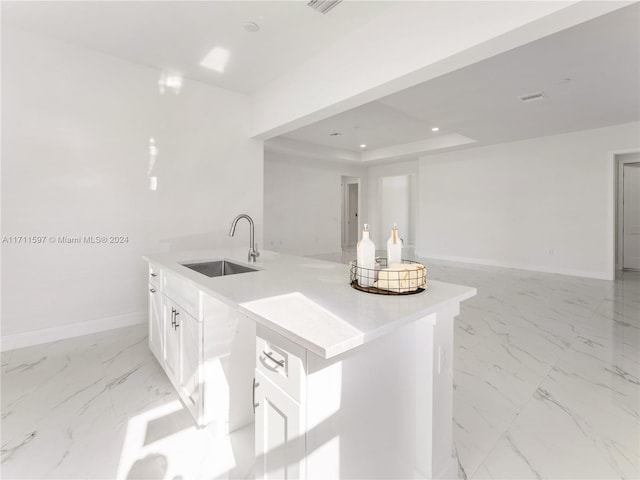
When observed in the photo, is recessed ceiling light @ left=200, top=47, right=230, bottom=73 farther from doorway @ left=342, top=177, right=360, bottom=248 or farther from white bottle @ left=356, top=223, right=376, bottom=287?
doorway @ left=342, top=177, right=360, bottom=248

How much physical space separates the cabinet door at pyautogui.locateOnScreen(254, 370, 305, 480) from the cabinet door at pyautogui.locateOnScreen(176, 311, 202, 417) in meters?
0.59

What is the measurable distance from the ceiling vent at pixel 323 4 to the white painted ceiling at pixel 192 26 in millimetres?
55

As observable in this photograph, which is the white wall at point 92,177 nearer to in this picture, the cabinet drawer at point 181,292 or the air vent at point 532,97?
the cabinet drawer at point 181,292

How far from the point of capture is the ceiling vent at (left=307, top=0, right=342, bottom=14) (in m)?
2.38

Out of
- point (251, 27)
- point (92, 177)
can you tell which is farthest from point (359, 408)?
point (92, 177)

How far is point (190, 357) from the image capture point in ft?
5.58

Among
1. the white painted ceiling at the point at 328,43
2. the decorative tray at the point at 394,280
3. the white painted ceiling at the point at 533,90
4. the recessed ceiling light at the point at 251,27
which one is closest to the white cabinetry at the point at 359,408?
the decorative tray at the point at 394,280

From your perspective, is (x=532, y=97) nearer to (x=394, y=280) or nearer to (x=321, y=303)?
(x=394, y=280)

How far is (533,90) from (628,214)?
4820 mm

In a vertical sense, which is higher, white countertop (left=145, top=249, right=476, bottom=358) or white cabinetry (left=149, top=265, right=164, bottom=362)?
white countertop (left=145, top=249, right=476, bottom=358)

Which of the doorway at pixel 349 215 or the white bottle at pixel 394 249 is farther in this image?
the doorway at pixel 349 215

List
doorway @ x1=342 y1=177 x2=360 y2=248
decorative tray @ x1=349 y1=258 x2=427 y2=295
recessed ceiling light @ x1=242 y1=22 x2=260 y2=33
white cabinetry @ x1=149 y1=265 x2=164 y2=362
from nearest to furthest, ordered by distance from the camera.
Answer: decorative tray @ x1=349 y1=258 x2=427 y2=295, white cabinetry @ x1=149 y1=265 x2=164 y2=362, recessed ceiling light @ x1=242 y1=22 x2=260 y2=33, doorway @ x1=342 y1=177 x2=360 y2=248

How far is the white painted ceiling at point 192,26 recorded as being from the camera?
2479mm

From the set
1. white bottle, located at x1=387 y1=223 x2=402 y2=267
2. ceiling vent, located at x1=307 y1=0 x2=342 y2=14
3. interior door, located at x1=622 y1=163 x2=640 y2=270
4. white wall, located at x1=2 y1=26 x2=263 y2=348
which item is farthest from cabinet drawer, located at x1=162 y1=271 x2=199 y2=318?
interior door, located at x1=622 y1=163 x2=640 y2=270
